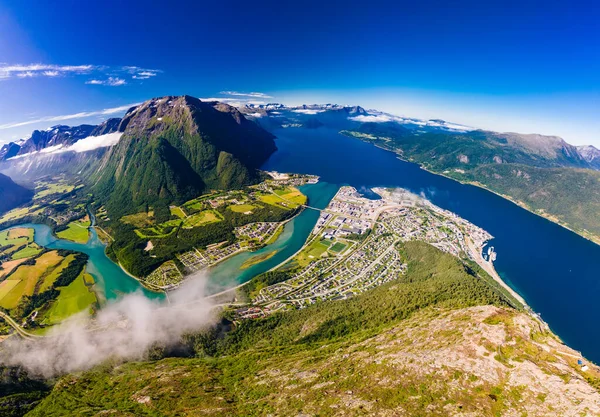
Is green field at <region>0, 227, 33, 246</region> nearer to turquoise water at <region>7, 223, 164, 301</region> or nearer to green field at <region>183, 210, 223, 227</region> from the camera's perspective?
turquoise water at <region>7, 223, 164, 301</region>

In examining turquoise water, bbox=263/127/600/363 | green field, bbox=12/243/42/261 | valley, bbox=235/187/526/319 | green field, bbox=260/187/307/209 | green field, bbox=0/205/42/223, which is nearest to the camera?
turquoise water, bbox=263/127/600/363

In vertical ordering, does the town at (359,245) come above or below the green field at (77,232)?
above

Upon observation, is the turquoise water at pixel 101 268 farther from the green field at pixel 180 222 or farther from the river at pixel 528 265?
the green field at pixel 180 222

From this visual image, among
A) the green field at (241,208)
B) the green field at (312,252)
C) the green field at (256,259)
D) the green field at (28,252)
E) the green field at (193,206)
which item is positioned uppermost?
the green field at (241,208)

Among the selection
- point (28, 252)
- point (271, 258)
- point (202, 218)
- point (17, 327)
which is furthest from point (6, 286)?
point (271, 258)

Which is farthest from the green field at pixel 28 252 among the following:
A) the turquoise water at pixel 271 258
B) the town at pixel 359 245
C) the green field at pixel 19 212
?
the town at pixel 359 245

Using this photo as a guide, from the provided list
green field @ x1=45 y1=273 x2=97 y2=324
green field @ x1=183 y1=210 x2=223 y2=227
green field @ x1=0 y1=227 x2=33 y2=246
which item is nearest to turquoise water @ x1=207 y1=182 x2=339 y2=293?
green field @ x1=183 y1=210 x2=223 y2=227

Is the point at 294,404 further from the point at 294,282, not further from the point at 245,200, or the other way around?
the point at 245,200
